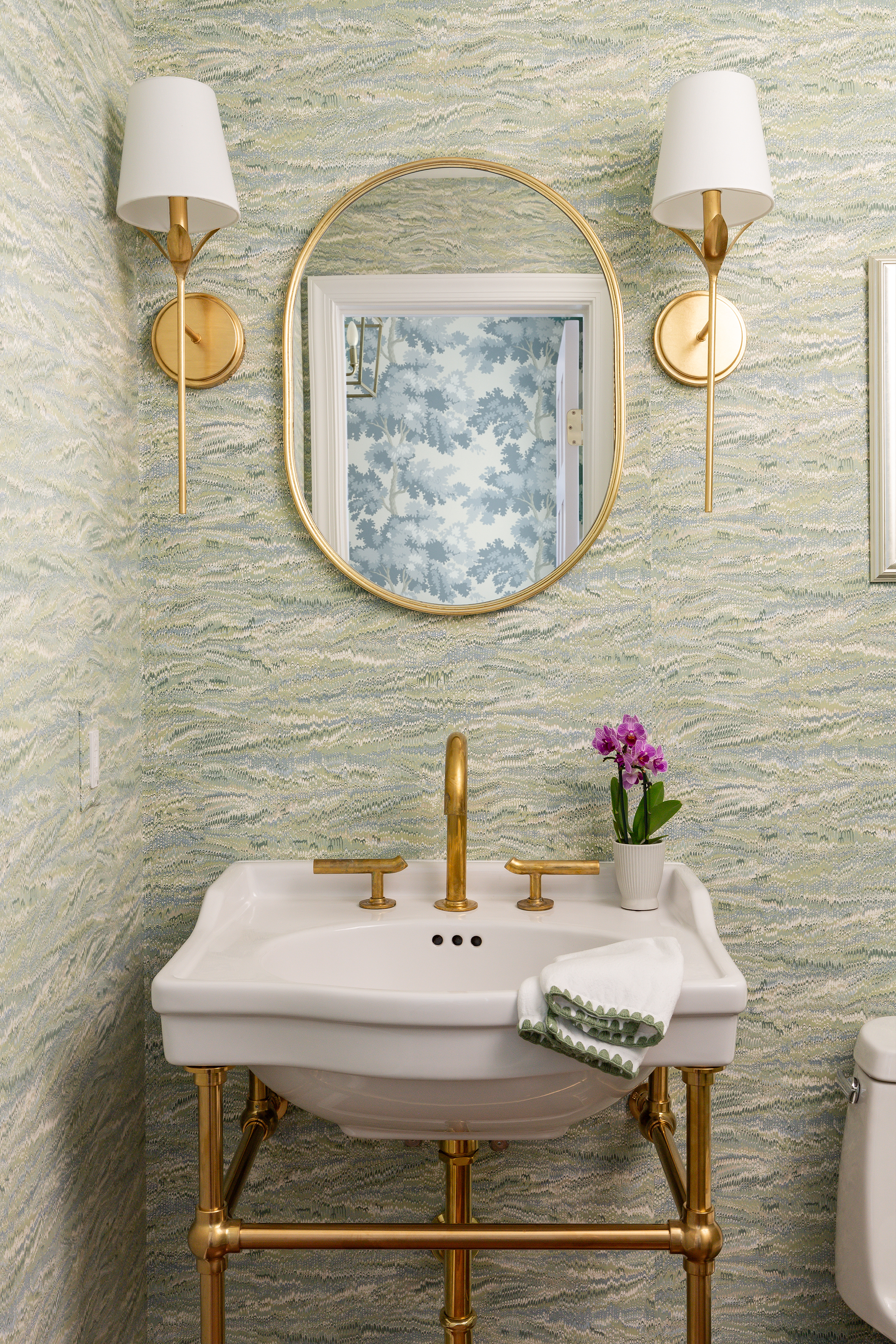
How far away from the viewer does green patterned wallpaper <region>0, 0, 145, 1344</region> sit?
1.09m

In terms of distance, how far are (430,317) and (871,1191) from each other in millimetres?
1418

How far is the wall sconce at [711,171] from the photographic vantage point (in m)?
1.31

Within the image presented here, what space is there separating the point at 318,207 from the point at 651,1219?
5.36 ft

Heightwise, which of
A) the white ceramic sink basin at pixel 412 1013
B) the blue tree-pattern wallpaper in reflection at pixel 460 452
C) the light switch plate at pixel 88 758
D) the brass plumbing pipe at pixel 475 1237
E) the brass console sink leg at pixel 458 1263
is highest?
the blue tree-pattern wallpaper in reflection at pixel 460 452

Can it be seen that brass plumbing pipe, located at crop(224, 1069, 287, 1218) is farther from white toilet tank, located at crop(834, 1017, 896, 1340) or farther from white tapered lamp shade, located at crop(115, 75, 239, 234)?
white tapered lamp shade, located at crop(115, 75, 239, 234)

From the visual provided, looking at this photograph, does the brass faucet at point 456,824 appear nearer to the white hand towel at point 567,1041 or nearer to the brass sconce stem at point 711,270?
the white hand towel at point 567,1041

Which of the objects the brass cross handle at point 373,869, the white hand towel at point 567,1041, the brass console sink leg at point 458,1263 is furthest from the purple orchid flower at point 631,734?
the brass console sink leg at point 458,1263

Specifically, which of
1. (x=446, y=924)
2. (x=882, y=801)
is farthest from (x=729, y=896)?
(x=446, y=924)

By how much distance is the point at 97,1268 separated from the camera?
1.31 m

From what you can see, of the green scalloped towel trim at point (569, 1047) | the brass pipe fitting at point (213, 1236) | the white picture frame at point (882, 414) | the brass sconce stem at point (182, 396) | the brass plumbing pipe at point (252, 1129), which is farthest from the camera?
the white picture frame at point (882, 414)

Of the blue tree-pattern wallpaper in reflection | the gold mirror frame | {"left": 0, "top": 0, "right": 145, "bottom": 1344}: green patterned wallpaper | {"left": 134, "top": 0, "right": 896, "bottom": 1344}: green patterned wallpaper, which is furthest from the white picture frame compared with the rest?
{"left": 0, "top": 0, "right": 145, "bottom": 1344}: green patterned wallpaper

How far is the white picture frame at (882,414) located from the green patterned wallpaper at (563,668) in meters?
0.02

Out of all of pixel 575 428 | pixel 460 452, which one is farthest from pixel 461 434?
pixel 575 428

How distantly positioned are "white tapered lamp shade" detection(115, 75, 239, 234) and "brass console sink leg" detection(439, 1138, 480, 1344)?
133cm
